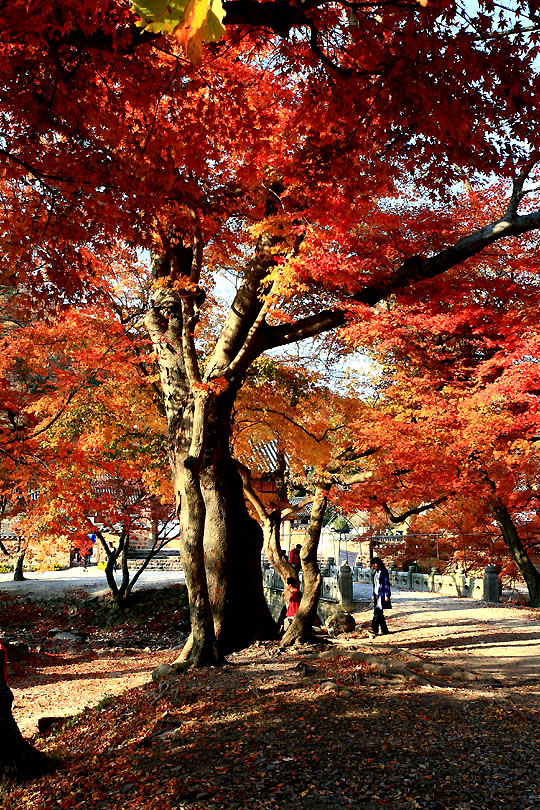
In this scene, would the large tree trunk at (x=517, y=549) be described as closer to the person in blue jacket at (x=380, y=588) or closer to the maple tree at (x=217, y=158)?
the person in blue jacket at (x=380, y=588)

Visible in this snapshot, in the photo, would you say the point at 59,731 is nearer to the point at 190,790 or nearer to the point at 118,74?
the point at 190,790

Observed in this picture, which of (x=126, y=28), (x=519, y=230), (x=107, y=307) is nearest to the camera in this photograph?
(x=126, y=28)

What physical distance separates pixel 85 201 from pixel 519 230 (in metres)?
6.13

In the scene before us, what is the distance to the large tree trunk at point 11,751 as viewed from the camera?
527 cm

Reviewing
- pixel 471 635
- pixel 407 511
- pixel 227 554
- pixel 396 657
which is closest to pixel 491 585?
pixel 407 511

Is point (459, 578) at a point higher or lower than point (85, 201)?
lower

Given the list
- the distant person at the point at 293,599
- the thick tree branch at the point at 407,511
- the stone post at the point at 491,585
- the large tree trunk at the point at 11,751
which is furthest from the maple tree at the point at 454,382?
the large tree trunk at the point at 11,751

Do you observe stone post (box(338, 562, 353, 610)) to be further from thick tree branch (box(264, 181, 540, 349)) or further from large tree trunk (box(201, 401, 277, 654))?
thick tree branch (box(264, 181, 540, 349))

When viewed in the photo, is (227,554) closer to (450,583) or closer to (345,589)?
(345,589)

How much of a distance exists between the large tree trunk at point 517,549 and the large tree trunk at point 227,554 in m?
12.4

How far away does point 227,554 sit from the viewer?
36.4 feet

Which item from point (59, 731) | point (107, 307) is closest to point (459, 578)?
point (107, 307)

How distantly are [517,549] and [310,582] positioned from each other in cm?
1090

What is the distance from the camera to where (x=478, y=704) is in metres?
7.26
